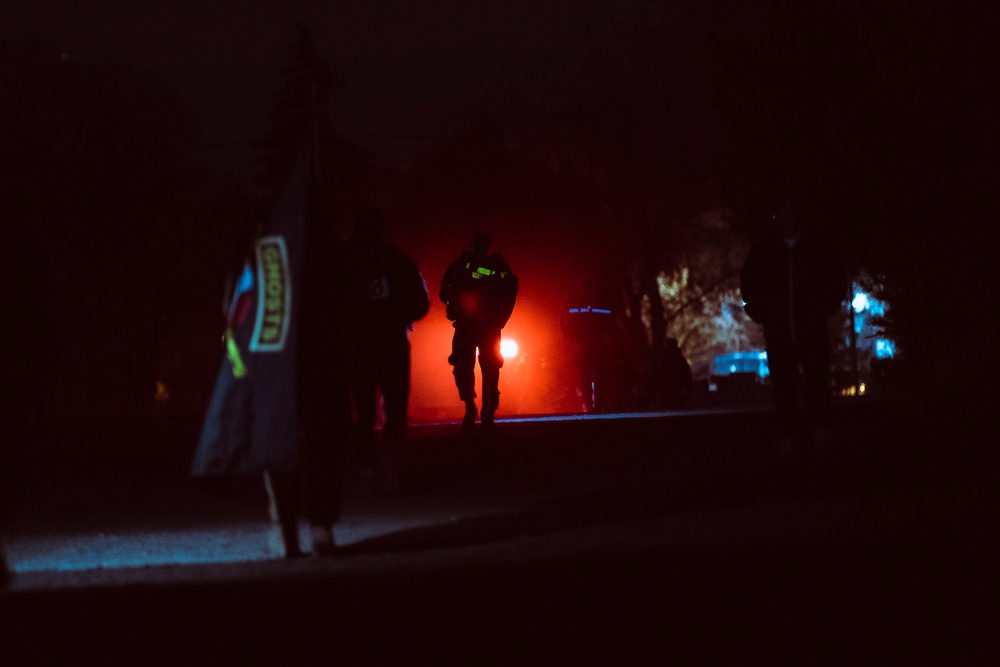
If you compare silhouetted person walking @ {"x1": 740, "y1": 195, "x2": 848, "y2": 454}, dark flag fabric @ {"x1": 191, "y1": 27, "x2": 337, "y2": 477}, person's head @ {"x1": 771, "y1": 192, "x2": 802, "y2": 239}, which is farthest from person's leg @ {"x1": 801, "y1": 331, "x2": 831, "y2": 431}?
dark flag fabric @ {"x1": 191, "y1": 27, "x2": 337, "y2": 477}

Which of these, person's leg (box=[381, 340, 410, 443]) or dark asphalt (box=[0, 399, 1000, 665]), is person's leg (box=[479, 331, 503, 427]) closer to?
dark asphalt (box=[0, 399, 1000, 665])

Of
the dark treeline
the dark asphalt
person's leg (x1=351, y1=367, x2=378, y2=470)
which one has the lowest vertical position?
the dark asphalt

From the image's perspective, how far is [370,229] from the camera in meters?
10.6

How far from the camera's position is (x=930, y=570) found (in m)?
6.86

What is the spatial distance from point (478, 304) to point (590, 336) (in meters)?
7.73

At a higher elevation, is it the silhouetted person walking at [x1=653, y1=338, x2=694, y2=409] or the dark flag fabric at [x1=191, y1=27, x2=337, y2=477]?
the silhouetted person walking at [x1=653, y1=338, x2=694, y2=409]

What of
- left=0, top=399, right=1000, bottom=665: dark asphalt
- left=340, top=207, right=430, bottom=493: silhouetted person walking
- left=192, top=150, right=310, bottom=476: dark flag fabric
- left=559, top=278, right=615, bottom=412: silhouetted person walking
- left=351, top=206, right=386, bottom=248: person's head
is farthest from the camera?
left=559, top=278, right=615, bottom=412: silhouetted person walking

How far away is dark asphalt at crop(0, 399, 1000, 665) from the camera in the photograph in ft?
18.0

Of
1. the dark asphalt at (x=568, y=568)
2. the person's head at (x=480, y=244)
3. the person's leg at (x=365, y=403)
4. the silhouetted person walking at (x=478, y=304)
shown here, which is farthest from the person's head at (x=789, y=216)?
the person's leg at (x=365, y=403)

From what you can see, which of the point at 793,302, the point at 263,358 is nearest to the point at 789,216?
the point at 793,302

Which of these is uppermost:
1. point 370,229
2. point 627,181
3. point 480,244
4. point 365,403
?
point 627,181

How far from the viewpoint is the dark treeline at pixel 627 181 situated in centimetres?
1545

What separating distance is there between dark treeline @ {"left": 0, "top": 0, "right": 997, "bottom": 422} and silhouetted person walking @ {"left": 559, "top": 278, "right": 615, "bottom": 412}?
2927 millimetres

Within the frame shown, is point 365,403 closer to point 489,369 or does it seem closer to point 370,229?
point 370,229
